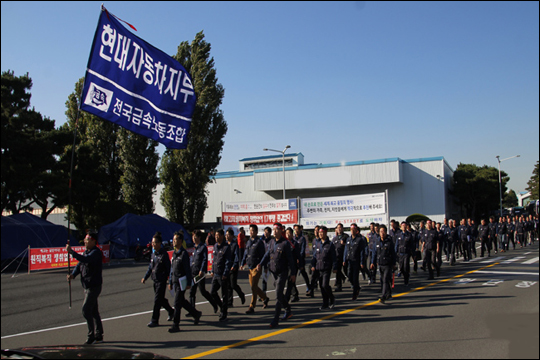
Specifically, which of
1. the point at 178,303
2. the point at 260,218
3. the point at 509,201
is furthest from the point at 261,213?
the point at 509,201

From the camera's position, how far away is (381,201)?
844 inches

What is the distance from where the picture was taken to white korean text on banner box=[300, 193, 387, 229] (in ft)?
70.6

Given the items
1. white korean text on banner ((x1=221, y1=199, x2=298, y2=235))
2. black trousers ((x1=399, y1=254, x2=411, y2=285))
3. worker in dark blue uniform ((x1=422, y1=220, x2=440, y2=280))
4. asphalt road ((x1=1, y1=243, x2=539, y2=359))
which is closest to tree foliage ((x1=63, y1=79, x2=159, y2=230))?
white korean text on banner ((x1=221, y1=199, x2=298, y2=235))

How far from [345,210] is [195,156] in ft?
53.0

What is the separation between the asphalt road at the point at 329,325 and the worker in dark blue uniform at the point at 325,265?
39cm

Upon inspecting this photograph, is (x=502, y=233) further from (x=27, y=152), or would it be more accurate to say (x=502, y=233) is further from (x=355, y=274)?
(x=27, y=152)

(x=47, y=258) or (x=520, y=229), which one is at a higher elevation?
(x=520, y=229)

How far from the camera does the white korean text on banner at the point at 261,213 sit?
2359 centimetres

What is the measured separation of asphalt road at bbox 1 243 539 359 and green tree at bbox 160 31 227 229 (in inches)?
827

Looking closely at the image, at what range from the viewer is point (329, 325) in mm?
7840

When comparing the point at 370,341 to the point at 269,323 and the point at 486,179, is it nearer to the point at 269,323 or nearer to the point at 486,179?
the point at 269,323

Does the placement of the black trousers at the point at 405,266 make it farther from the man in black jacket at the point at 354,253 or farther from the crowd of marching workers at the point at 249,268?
the man in black jacket at the point at 354,253

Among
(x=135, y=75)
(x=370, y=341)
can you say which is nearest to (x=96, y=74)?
(x=135, y=75)

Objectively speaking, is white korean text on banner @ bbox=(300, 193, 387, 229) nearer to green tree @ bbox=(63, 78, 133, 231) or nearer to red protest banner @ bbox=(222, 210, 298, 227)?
red protest banner @ bbox=(222, 210, 298, 227)
